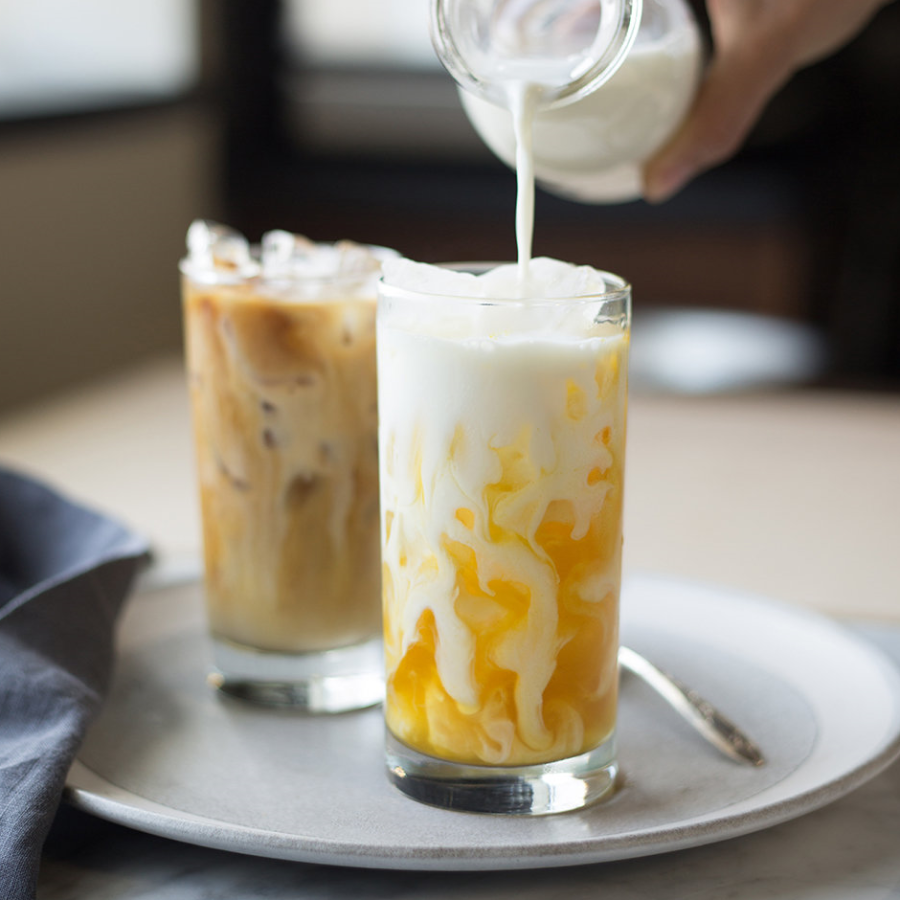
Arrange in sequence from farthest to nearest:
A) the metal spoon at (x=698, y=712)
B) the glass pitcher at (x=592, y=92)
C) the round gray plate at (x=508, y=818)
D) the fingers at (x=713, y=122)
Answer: the fingers at (x=713, y=122), the glass pitcher at (x=592, y=92), the metal spoon at (x=698, y=712), the round gray plate at (x=508, y=818)

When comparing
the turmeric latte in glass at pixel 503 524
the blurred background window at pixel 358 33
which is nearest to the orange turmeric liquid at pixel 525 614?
the turmeric latte in glass at pixel 503 524

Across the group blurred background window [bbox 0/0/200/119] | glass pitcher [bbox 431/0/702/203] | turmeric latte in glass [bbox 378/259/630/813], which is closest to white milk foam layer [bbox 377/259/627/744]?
turmeric latte in glass [bbox 378/259/630/813]

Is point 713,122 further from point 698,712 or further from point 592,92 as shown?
point 698,712

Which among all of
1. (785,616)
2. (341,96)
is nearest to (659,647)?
(785,616)

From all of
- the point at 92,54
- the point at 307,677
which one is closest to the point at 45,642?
the point at 307,677

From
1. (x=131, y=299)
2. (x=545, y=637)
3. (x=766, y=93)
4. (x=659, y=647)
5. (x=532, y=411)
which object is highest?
(x=766, y=93)

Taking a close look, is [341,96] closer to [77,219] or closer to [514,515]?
[77,219]

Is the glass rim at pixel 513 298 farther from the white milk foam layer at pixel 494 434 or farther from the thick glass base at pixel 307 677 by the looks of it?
the thick glass base at pixel 307 677
